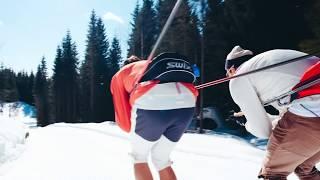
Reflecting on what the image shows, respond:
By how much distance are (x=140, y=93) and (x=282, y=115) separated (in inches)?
44.3

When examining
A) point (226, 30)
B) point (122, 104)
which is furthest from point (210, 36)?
point (122, 104)

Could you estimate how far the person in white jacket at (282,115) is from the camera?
2.50 m

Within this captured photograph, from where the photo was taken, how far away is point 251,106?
8.97 feet

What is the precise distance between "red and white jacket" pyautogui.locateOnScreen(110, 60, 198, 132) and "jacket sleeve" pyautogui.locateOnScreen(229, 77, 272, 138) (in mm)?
619

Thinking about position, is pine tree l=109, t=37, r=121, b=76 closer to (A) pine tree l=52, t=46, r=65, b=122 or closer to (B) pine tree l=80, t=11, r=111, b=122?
(B) pine tree l=80, t=11, r=111, b=122

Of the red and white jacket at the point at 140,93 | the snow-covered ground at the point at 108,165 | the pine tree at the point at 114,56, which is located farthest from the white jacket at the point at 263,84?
the pine tree at the point at 114,56

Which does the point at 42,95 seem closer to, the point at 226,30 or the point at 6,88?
the point at 6,88

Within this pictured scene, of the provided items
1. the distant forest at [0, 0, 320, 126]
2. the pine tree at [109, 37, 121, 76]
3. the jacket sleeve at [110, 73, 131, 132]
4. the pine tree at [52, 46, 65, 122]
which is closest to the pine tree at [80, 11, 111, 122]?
the distant forest at [0, 0, 320, 126]

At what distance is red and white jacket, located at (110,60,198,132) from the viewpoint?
322 centimetres

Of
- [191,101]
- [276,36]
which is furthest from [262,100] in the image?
[276,36]

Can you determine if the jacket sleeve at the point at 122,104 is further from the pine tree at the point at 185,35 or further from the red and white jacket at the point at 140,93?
the pine tree at the point at 185,35

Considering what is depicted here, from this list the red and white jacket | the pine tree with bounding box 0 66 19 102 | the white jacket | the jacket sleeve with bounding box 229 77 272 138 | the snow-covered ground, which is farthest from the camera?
the pine tree with bounding box 0 66 19 102

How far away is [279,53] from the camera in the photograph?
2.73m

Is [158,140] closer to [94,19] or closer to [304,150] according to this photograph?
[304,150]
